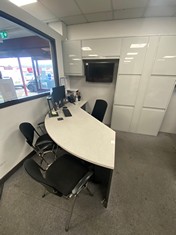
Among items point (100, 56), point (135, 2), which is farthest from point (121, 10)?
point (100, 56)

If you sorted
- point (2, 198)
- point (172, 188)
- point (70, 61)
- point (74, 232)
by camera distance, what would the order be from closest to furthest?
point (74, 232) → point (2, 198) → point (172, 188) → point (70, 61)

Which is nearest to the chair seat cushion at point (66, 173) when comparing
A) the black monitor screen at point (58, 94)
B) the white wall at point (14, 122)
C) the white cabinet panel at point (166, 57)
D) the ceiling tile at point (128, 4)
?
the white wall at point (14, 122)

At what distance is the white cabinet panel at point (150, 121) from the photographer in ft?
8.64

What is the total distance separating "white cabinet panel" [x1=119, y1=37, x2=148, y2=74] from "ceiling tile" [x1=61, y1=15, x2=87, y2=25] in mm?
1122

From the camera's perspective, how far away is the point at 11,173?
5.64 feet

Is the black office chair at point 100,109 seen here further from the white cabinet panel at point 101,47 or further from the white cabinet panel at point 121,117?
the white cabinet panel at point 101,47

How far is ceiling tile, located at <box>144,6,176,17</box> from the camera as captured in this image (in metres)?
1.98

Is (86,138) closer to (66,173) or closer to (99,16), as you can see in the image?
(66,173)

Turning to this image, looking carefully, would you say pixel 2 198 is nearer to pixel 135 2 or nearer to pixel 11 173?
→ pixel 11 173

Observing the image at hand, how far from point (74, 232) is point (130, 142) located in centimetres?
200

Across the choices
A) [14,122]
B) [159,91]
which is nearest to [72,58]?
[14,122]

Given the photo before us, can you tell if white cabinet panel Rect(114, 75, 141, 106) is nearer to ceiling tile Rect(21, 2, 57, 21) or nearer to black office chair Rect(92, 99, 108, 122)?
black office chair Rect(92, 99, 108, 122)

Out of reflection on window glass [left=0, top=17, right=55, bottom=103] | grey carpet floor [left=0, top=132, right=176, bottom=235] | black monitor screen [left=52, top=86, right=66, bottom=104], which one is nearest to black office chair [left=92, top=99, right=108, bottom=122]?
black monitor screen [left=52, top=86, right=66, bottom=104]

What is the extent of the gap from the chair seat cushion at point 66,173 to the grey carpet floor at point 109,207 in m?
0.47
